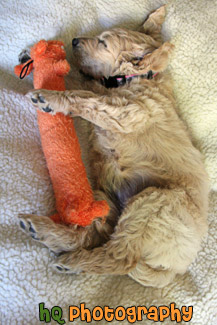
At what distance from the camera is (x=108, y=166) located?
6.91 feet

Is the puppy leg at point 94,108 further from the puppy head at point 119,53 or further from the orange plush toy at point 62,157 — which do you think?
the puppy head at point 119,53

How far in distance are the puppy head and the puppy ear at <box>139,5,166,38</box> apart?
19 cm

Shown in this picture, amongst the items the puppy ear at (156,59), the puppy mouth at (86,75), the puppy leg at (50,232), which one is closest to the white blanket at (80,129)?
the puppy leg at (50,232)

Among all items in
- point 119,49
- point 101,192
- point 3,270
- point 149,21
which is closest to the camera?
point 3,270

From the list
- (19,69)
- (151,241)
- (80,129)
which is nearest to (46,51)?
(19,69)

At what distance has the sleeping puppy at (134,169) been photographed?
67.7 inches

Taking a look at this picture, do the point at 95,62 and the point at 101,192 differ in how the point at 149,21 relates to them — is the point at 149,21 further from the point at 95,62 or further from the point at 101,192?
the point at 101,192

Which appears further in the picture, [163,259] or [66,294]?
[163,259]

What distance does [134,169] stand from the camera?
2.10 meters

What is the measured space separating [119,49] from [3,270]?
177cm

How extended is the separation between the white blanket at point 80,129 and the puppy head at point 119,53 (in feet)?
0.65

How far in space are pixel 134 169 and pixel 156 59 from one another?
87 centimetres

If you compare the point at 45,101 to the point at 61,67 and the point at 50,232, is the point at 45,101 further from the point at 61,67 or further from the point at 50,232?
the point at 50,232

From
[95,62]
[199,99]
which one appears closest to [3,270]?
[95,62]
